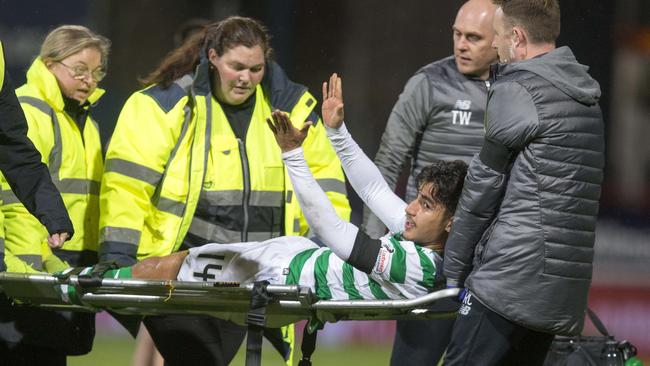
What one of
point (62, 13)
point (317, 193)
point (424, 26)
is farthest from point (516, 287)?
point (62, 13)

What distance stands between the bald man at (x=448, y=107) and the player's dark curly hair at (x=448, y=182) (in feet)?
2.31

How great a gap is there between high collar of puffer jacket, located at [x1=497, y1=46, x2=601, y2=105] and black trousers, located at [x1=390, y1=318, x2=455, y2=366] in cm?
101

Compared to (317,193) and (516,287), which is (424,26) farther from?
(516,287)

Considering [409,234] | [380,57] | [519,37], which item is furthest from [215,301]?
[380,57]

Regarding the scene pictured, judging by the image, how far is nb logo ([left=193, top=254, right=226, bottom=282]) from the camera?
389 cm

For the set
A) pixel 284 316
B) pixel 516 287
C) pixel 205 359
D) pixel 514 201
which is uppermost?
pixel 514 201

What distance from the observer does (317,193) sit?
354 cm

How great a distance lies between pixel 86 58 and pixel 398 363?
5.13 ft

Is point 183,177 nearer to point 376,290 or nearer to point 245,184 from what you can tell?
point 245,184

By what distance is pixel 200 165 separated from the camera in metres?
4.14

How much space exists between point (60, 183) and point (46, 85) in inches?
13.6

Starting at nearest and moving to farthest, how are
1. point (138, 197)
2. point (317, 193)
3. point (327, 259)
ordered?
point (317, 193)
point (327, 259)
point (138, 197)

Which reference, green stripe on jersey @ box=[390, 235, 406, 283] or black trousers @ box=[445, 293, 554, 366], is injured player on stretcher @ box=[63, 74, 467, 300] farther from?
black trousers @ box=[445, 293, 554, 366]

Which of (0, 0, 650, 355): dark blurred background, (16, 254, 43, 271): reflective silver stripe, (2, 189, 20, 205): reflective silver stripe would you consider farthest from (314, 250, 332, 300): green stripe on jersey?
(0, 0, 650, 355): dark blurred background
